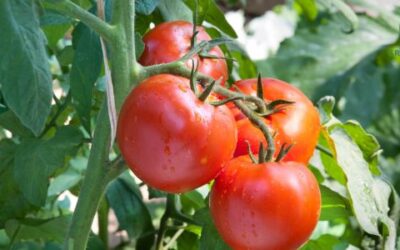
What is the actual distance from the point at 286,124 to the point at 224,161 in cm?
8

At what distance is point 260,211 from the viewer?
1.97 feet

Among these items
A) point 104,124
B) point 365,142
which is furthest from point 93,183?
point 365,142

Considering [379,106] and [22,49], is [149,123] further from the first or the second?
[379,106]

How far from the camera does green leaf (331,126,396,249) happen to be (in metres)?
0.77

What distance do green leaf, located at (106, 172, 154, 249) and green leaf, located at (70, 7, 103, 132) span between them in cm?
29

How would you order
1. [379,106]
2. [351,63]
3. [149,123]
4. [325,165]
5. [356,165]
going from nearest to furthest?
1. [149,123]
2. [356,165]
3. [325,165]
4. [351,63]
5. [379,106]

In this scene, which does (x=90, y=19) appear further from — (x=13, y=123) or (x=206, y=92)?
(x=13, y=123)

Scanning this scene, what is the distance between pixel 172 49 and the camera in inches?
27.7

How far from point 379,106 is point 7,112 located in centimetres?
124

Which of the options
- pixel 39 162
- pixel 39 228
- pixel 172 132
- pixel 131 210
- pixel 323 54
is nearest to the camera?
pixel 172 132

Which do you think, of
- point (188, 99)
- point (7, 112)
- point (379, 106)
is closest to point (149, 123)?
point (188, 99)

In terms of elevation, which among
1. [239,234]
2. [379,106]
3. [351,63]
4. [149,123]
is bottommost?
[379,106]

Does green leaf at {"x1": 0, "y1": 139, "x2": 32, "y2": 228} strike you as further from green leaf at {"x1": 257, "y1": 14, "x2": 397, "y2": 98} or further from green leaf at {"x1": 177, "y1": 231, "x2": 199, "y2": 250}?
green leaf at {"x1": 257, "y1": 14, "x2": 397, "y2": 98}

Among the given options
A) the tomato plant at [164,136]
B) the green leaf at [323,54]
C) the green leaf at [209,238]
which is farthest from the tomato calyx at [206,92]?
the green leaf at [323,54]
